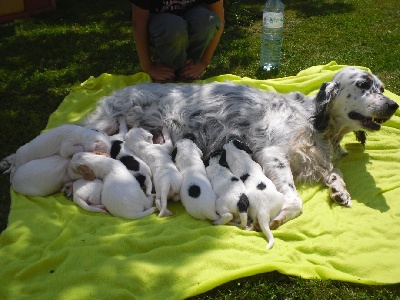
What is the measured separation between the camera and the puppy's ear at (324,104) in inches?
176

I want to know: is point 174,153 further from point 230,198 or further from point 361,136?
point 361,136

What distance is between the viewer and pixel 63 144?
14.5 ft

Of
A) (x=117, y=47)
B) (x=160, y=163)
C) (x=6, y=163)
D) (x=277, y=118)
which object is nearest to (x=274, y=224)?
(x=160, y=163)

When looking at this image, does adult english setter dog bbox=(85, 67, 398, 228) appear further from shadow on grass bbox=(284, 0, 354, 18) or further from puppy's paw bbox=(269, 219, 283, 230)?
shadow on grass bbox=(284, 0, 354, 18)

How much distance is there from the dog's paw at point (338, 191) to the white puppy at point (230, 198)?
946mm

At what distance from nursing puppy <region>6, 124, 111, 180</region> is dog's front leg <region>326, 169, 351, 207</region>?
202 centimetres

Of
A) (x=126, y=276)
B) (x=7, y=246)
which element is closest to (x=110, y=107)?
(x=7, y=246)

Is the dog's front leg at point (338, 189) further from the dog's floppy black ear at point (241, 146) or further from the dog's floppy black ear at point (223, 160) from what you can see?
the dog's floppy black ear at point (223, 160)

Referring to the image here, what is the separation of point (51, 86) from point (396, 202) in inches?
181

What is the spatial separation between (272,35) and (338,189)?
393 cm

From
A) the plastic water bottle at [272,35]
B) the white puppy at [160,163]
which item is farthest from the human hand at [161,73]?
the plastic water bottle at [272,35]

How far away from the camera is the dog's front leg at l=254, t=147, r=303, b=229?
3980 mm

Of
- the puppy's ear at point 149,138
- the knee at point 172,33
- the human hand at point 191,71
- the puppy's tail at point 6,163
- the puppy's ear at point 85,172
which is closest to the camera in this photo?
the puppy's ear at point 85,172

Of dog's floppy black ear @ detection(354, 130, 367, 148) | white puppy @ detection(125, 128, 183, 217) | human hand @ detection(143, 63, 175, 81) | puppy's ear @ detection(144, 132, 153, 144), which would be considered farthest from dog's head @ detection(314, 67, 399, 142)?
human hand @ detection(143, 63, 175, 81)
